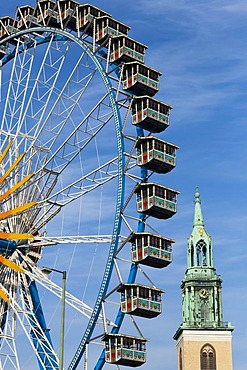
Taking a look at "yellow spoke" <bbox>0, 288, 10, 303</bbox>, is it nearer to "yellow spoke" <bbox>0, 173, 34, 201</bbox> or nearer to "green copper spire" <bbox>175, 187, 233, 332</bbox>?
"yellow spoke" <bbox>0, 173, 34, 201</bbox>

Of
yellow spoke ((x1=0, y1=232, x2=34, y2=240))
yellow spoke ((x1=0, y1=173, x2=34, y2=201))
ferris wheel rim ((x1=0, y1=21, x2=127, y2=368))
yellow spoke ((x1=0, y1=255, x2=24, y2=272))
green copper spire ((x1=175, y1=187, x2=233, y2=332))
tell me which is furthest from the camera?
green copper spire ((x1=175, y1=187, x2=233, y2=332))

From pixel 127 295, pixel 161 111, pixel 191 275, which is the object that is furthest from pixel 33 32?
pixel 191 275

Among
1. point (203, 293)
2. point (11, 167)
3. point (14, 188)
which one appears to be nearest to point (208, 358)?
point (203, 293)

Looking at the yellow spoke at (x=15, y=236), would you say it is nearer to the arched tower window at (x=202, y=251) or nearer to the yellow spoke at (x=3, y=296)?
the yellow spoke at (x=3, y=296)

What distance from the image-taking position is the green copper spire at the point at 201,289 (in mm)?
114625

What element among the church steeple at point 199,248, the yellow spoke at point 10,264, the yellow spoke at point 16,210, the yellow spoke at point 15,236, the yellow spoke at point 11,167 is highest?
the church steeple at point 199,248

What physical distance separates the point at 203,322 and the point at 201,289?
13.9 ft

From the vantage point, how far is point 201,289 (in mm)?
115750

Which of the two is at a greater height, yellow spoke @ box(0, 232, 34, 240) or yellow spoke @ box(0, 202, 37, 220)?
yellow spoke @ box(0, 202, 37, 220)

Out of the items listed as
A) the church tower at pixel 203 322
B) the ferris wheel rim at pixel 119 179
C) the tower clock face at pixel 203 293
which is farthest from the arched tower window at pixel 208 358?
the ferris wheel rim at pixel 119 179

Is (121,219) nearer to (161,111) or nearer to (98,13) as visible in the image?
(161,111)

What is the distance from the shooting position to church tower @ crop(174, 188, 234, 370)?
11469cm

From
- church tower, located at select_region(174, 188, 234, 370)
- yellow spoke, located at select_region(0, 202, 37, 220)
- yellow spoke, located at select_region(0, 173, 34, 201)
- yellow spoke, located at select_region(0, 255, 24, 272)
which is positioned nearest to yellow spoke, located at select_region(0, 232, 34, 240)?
yellow spoke, located at select_region(0, 202, 37, 220)

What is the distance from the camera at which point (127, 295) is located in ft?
151
